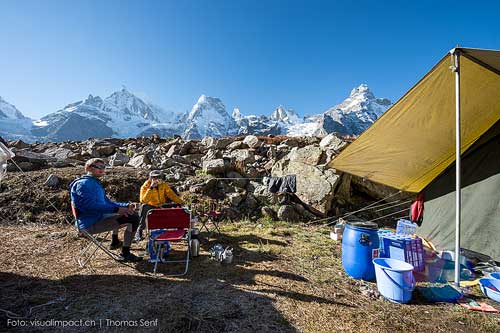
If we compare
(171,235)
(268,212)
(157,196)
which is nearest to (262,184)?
(268,212)

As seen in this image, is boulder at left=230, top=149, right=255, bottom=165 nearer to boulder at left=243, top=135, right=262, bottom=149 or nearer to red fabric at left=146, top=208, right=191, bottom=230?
boulder at left=243, top=135, right=262, bottom=149

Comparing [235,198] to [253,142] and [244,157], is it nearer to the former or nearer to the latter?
[244,157]

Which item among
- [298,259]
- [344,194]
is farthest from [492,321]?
[344,194]

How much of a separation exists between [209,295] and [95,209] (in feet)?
7.16

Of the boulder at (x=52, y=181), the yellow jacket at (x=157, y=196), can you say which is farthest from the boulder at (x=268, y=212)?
the boulder at (x=52, y=181)

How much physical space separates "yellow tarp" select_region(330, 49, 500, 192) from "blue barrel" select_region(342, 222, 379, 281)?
2.15 meters

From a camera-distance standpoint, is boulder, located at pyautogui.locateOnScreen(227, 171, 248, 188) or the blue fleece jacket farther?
boulder, located at pyautogui.locateOnScreen(227, 171, 248, 188)

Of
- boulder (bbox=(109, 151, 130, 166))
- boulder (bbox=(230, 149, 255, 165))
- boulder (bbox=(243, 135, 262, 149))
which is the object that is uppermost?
boulder (bbox=(243, 135, 262, 149))

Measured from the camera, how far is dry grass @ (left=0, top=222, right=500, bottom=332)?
2.78m

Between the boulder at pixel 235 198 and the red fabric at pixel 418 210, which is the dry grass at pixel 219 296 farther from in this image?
the boulder at pixel 235 198

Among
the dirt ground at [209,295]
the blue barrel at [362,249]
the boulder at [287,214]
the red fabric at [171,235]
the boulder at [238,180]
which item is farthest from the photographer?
the boulder at [238,180]

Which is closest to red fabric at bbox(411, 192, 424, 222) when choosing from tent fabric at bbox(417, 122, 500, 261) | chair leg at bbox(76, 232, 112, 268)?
tent fabric at bbox(417, 122, 500, 261)

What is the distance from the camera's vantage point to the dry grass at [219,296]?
9.13 feet

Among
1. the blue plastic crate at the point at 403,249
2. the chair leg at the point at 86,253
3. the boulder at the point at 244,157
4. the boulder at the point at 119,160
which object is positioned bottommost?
the chair leg at the point at 86,253
